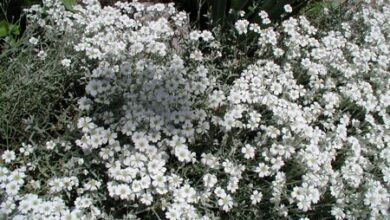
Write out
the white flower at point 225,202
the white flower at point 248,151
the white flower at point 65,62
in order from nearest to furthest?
1. the white flower at point 225,202
2. the white flower at point 248,151
3. the white flower at point 65,62

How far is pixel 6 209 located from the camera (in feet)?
7.72

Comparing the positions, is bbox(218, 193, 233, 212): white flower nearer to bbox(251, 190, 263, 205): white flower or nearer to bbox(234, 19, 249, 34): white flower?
bbox(251, 190, 263, 205): white flower

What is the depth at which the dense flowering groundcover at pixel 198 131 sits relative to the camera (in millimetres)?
2609

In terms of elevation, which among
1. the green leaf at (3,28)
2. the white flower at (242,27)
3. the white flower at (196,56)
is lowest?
the white flower at (196,56)

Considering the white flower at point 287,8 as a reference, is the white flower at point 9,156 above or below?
below

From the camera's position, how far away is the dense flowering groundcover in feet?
8.56

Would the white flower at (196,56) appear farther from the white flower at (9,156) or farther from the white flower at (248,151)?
the white flower at (9,156)

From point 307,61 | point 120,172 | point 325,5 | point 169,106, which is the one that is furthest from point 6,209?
point 325,5

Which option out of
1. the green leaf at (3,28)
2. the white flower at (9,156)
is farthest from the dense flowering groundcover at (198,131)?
the green leaf at (3,28)

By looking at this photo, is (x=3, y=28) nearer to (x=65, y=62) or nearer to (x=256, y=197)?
(x=65, y=62)

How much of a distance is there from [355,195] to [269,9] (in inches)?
58.5

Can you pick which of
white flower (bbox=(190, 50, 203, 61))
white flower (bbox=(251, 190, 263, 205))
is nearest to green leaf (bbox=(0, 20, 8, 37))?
white flower (bbox=(190, 50, 203, 61))

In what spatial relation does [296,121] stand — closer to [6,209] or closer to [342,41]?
[342,41]

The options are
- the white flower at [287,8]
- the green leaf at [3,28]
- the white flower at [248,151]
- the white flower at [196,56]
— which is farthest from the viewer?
the white flower at [287,8]
